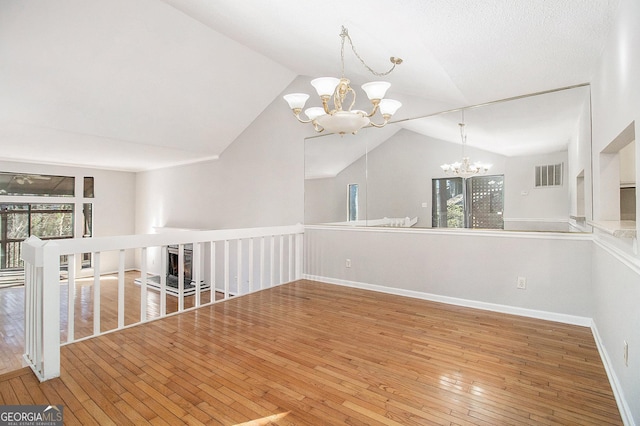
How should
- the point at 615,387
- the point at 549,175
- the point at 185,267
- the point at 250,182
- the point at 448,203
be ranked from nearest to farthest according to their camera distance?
1. the point at 615,387
2. the point at 549,175
3. the point at 448,203
4. the point at 250,182
5. the point at 185,267

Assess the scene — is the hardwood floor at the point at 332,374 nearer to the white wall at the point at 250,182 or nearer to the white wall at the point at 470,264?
the white wall at the point at 470,264

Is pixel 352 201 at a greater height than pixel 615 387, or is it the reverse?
pixel 352 201

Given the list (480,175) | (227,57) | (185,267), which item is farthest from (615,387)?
(185,267)

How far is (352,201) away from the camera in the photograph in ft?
14.9

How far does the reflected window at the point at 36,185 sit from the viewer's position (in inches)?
287

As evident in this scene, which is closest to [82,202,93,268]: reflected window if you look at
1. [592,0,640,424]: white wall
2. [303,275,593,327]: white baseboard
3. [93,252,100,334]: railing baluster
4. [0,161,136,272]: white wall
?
[0,161,136,272]: white wall

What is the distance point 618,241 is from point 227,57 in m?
4.60

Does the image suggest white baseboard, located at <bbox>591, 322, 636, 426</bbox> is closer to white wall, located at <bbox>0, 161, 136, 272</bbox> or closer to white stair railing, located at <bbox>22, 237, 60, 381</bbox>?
white stair railing, located at <bbox>22, 237, 60, 381</bbox>

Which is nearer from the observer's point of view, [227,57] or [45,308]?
[45,308]

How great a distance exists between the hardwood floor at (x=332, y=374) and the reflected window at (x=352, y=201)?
170 cm

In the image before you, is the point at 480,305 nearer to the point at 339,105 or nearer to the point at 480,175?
the point at 480,175

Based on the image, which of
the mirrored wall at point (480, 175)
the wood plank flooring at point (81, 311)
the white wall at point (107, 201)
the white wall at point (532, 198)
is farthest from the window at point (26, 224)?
the white wall at point (532, 198)

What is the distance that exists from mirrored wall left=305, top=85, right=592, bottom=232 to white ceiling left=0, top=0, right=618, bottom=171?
22 cm

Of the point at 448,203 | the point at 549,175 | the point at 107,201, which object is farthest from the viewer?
the point at 107,201
